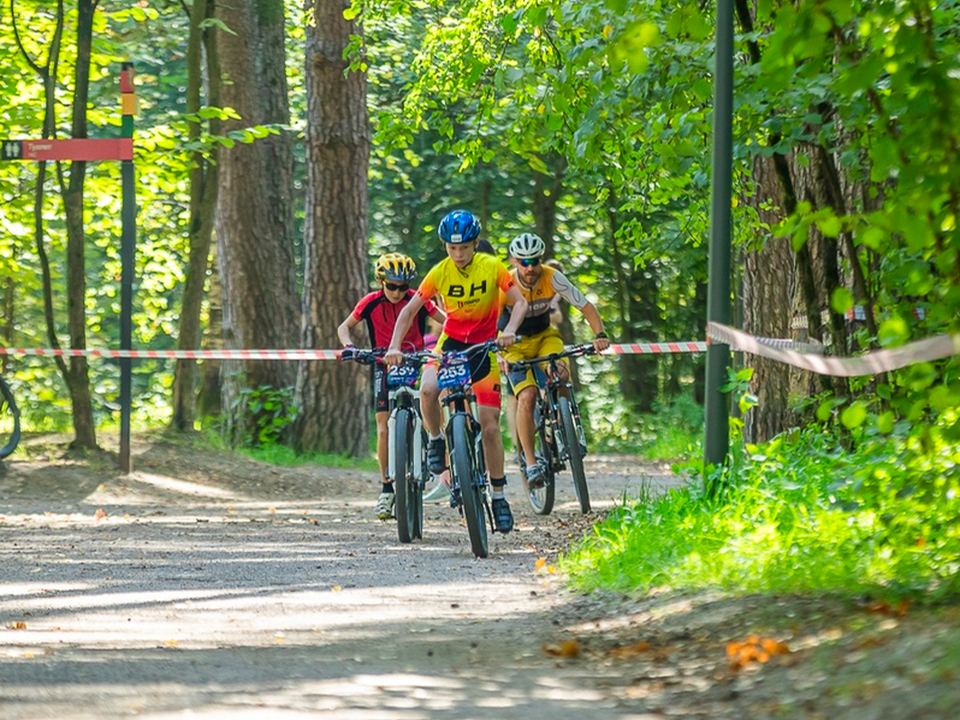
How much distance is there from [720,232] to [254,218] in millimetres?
11817

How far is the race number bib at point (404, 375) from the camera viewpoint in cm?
1195

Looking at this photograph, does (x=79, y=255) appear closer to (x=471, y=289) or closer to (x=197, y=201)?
(x=197, y=201)

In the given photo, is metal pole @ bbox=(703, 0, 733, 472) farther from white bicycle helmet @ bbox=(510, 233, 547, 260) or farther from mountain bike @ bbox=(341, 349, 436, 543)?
white bicycle helmet @ bbox=(510, 233, 547, 260)

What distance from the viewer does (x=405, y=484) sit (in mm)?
11117

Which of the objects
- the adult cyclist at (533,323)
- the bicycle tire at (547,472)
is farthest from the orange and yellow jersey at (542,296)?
the bicycle tire at (547,472)

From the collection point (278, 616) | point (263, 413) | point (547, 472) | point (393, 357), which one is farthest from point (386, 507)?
point (263, 413)

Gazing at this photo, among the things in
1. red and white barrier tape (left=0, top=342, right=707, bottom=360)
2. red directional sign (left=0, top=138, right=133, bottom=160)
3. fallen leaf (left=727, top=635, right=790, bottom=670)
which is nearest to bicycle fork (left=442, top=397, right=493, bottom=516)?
red and white barrier tape (left=0, top=342, right=707, bottom=360)

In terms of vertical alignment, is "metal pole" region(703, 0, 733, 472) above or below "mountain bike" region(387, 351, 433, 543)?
above

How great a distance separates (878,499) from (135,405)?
35169 mm

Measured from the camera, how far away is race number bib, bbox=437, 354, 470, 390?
10.8 meters

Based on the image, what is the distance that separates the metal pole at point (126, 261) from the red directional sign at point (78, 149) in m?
0.13

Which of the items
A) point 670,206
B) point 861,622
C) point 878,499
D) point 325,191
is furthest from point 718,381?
point 670,206

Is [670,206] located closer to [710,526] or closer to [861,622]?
[710,526]

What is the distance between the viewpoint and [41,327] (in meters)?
39.8
